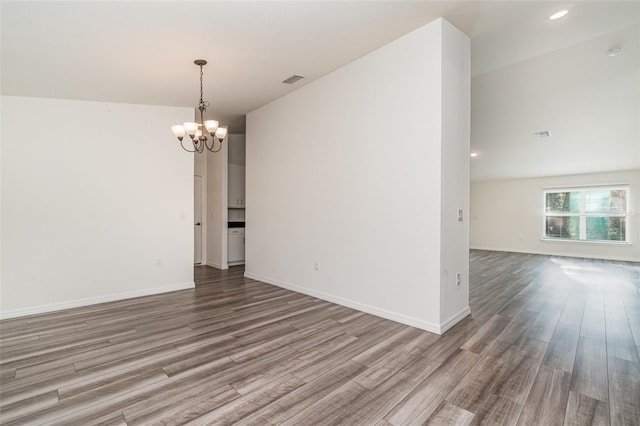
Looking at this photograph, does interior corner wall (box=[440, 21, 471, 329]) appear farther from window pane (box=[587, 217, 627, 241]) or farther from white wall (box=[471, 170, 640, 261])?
window pane (box=[587, 217, 627, 241])

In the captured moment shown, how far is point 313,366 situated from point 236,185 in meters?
5.42

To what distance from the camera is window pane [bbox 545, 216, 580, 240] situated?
29.7 feet

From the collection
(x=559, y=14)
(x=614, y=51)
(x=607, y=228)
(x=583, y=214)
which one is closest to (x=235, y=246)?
(x=559, y=14)

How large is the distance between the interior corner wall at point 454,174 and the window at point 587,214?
8.27 meters

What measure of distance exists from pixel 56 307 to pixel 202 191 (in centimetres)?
351

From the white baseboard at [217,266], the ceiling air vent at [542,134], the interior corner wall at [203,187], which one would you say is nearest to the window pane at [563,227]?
the ceiling air vent at [542,134]

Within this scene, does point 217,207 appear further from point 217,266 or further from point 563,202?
point 563,202

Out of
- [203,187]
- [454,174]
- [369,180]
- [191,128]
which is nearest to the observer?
[454,174]

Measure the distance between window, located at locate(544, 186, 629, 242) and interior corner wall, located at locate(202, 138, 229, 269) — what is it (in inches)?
386

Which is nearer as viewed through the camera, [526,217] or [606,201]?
[606,201]

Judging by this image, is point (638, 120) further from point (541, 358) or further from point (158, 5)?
point (158, 5)

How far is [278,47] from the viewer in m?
3.15

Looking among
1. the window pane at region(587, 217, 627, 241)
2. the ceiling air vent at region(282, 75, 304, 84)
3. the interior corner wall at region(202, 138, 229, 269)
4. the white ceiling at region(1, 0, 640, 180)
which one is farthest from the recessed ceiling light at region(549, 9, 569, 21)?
the window pane at region(587, 217, 627, 241)

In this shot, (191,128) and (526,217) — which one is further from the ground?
(191,128)
